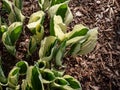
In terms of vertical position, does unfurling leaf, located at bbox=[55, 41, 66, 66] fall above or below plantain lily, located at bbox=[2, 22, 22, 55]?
below

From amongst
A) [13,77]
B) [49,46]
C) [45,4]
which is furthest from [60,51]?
[45,4]

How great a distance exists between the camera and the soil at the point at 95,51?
1.49 m

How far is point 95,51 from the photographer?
157 cm

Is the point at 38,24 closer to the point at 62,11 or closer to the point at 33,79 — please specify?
the point at 62,11

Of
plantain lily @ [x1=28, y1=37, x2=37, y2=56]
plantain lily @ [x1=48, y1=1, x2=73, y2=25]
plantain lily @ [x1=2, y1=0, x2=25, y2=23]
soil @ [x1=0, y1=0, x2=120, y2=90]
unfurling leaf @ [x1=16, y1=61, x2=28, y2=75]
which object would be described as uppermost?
plantain lily @ [x1=2, y1=0, x2=25, y2=23]

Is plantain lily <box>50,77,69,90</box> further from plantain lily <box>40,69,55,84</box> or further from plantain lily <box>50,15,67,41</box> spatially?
plantain lily <box>50,15,67,41</box>

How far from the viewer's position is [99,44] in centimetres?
160

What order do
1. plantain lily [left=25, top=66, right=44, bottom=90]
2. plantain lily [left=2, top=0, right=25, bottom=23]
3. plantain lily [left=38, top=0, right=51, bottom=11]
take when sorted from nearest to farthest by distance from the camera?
1. plantain lily [left=25, top=66, right=44, bottom=90]
2. plantain lily [left=2, top=0, right=25, bottom=23]
3. plantain lily [left=38, top=0, right=51, bottom=11]

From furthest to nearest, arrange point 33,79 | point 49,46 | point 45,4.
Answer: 1. point 45,4
2. point 49,46
3. point 33,79

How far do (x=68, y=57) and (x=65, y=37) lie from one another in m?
0.22

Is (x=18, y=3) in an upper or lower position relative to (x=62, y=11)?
upper

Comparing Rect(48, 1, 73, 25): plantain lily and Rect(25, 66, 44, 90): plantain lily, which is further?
Rect(48, 1, 73, 25): plantain lily

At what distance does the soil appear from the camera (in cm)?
149

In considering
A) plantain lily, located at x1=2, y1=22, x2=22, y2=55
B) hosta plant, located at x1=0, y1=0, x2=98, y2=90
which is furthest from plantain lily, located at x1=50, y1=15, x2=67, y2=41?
plantain lily, located at x1=2, y1=22, x2=22, y2=55
